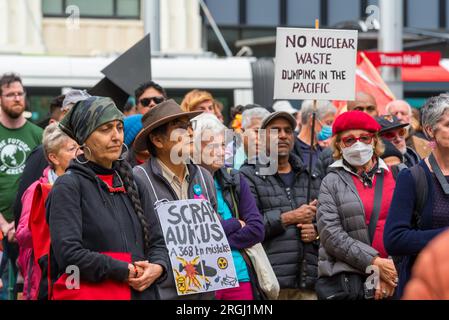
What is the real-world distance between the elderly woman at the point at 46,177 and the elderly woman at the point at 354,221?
5.86 ft

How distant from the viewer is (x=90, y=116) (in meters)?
6.18

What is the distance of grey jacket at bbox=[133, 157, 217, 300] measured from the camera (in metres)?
6.31

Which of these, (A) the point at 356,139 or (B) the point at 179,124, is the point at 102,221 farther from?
(A) the point at 356,139

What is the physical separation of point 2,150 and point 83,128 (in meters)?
4.53

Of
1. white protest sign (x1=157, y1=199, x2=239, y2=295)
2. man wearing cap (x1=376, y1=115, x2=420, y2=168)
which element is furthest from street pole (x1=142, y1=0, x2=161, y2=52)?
white protest sign (x1=157, y1=199, x2=239, y2=295)

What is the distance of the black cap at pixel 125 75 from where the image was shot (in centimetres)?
1018

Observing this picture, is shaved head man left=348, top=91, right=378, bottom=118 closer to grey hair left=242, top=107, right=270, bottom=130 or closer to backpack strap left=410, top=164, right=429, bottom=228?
grey hair left=242, top=107, right=270, bottom=130

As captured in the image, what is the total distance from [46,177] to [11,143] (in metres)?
2.44

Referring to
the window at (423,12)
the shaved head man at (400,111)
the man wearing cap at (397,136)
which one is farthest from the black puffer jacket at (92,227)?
the window at (423,12)

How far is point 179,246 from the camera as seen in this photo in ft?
21.1

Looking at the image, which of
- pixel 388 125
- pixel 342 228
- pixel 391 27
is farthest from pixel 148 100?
pixel 391 27

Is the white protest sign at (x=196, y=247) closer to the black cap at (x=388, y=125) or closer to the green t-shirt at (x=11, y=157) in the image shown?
the black cap at (x=388, y=125)
